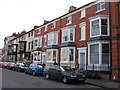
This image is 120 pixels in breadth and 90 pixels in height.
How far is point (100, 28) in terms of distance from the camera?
16438mm

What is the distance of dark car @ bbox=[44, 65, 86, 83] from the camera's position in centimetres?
1198

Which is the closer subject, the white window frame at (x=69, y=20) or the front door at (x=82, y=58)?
the front door at (x=82, y=58)

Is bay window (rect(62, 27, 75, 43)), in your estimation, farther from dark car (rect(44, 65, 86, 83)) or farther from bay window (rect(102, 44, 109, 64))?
dark car (rect(44, 65, 86, 83))

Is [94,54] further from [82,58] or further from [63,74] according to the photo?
[63,74]

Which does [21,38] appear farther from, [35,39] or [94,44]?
[94,44]

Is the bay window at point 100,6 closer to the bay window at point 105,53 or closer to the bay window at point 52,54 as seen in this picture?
the bay window at point 105,53

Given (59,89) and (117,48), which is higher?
(117,48)

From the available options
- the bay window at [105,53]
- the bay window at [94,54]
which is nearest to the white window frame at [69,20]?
the bay window at [94,54]

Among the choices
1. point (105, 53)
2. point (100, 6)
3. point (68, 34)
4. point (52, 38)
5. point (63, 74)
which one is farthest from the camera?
point (52, 38)

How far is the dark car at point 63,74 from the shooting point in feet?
39.3

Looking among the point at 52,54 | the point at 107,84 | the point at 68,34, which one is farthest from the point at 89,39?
the point at 52,54

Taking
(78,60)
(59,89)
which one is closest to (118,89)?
(59,89)

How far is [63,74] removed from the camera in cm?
1248

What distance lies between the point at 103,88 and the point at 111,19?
7.78 metres
